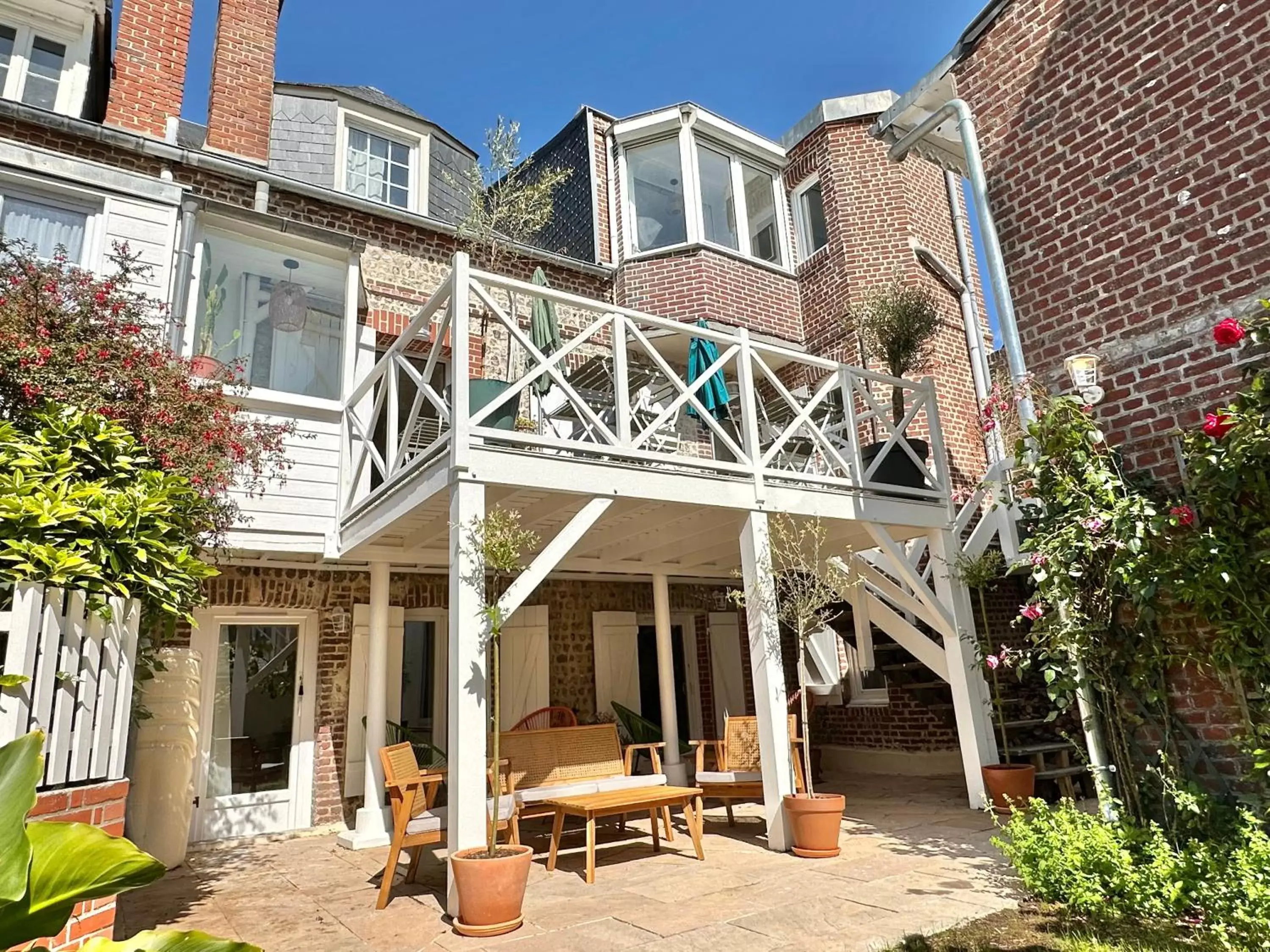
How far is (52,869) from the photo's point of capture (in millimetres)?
1040

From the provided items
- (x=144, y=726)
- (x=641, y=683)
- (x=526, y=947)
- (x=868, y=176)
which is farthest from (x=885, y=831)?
(x=868, y=176)

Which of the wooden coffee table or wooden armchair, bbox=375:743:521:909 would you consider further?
the wooden coffee table

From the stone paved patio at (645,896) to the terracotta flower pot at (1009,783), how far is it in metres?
0.22

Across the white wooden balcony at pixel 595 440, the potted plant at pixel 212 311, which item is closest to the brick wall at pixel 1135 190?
the white wooden balcony at pixel 595 440

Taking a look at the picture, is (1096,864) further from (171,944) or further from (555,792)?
(171,944)

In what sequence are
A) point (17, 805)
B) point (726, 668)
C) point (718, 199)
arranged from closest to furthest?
point (17, 805) < point (726, 668) < point (718, 199)

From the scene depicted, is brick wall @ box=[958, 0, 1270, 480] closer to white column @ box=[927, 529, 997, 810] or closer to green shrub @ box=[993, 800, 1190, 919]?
green shrub @ box=[993, 800, 1190, 919]

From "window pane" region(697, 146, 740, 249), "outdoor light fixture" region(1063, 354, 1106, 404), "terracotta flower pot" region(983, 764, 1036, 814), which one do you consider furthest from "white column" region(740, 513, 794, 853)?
"window pane" region(697, 146, 740, 249)

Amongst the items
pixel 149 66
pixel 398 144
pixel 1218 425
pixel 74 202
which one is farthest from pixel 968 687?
pixel 149 66

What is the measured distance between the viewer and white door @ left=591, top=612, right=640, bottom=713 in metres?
8.50

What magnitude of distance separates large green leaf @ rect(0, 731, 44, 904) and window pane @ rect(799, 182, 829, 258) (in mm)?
9921

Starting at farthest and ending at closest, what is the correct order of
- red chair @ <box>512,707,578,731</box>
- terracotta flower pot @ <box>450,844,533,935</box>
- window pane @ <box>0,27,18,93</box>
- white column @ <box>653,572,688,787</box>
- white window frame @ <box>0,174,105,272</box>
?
1. white column @ <box>653,572,688,787</box>
2. red chair @ <box>512,707,578,731</box>
3. window pane @ <box>0,27,18,93</box>
4. white window frame @ <box>0,174,105,272</box>
5. terracotta flower pot @ <box>450,844,533,935</box>

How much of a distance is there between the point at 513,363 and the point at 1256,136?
6127 mm

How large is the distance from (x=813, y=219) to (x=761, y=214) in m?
0.74
